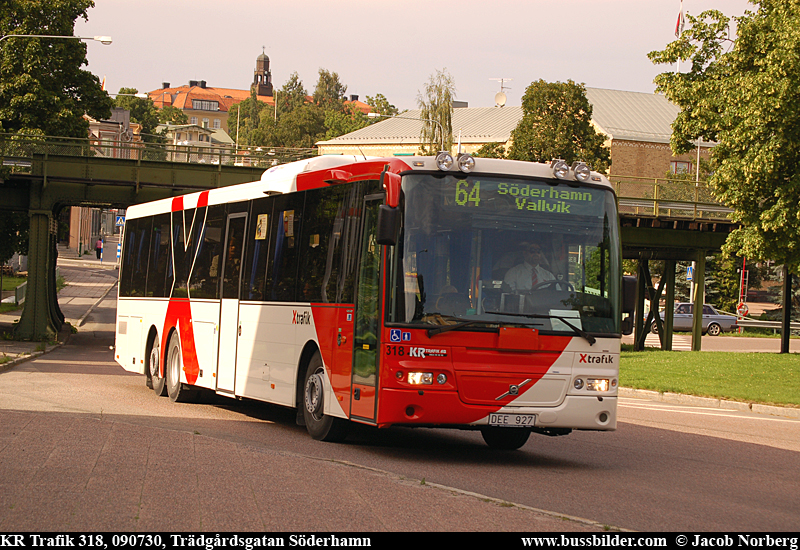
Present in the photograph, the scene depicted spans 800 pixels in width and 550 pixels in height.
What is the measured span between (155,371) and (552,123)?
4790 cm

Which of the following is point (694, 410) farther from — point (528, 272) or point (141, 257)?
point (141, 257)

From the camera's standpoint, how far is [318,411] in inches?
450

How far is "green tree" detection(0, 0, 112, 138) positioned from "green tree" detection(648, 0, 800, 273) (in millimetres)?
24485

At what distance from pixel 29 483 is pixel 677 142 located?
24730 millimetres

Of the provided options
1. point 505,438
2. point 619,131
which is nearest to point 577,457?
point 505,438

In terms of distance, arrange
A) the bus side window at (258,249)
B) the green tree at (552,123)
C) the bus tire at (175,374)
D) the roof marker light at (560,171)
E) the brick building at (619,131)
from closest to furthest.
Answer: the roof marker light at (560,171), the bus side window at (258,249), the bus tire at (175,374), the green tree at (552,123), the brick building at (619,131)

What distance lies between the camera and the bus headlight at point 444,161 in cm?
1016

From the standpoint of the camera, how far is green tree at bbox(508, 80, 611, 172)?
61.7 meters

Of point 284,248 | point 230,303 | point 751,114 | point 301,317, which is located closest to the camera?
point 301,317

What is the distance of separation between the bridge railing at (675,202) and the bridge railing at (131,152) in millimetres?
12265

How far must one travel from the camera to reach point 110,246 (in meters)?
96.5

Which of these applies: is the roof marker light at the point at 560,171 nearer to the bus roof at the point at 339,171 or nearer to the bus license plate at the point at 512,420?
the bus roof at the point at 339,171

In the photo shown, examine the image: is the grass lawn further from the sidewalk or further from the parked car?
the parked car

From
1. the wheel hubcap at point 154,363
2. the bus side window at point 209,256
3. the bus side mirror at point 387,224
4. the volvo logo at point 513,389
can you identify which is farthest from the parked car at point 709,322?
the bus side mirror at point 387,224
